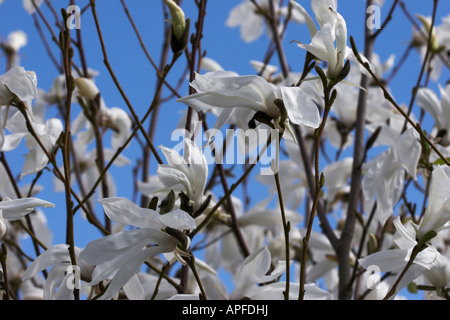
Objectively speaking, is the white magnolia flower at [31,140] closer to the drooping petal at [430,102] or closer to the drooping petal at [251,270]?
the drooping petal at [251,270]

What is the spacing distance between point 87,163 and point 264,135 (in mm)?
1001

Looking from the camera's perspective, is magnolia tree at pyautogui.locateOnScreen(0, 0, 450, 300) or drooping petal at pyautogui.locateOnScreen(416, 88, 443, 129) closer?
magnolia tree at pyautogui.locateOnScreen(0, 0, 450, 300)

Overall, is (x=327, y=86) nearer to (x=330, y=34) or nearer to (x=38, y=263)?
(x=330, y=34)

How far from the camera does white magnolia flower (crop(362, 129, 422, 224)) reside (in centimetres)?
104

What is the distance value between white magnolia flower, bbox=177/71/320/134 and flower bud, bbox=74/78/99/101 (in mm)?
550

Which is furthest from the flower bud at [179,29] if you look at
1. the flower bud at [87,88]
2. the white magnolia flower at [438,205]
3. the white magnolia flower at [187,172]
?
the white magnolia flower at [438,205]

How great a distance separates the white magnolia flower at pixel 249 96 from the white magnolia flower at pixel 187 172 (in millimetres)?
96

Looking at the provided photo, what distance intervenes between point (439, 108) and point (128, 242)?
0.81 m

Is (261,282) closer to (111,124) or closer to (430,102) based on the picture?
(430,102)

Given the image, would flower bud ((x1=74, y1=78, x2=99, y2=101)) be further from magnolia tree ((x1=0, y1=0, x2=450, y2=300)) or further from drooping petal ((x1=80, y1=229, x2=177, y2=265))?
drooping petal ((x1=80, y1=229, x2=177, y2=265))

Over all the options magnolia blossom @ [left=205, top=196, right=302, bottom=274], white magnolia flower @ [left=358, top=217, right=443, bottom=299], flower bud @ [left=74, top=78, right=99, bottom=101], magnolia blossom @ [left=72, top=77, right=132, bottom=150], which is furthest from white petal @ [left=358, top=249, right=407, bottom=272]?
magnolia blossom @ [left=72, top=77, right=132, bottom=150]

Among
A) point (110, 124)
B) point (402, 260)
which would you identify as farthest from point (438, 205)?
point (110, 124)

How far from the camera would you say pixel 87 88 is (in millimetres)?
1179

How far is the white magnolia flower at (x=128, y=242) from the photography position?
2.07 ft
